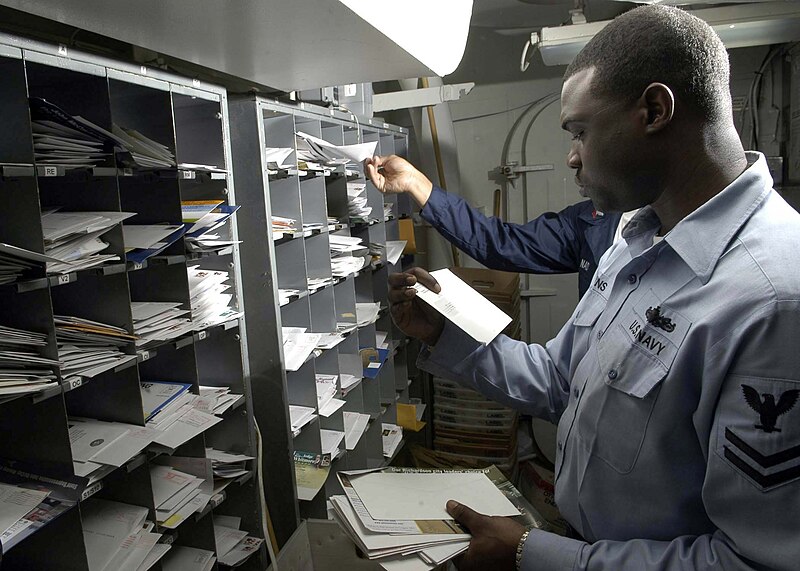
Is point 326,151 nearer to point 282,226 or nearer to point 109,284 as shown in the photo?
point 282,226

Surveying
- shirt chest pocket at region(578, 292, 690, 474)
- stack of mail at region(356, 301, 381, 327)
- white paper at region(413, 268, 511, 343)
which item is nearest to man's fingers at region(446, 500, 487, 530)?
shirt chest pocket at region(578, 292, 690, 474)

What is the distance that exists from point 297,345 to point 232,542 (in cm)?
71

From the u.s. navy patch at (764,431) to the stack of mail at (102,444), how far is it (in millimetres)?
1285

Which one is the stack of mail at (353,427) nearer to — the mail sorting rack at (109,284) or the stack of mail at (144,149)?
the mail sorting rack at (109,284)

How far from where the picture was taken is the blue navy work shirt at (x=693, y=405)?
→ 84 cm

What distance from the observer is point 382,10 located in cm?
129

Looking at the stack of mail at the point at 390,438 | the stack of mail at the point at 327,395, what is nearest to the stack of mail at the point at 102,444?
the stack of mail at the point at 327,395

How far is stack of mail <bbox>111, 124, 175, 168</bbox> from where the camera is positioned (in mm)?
1487

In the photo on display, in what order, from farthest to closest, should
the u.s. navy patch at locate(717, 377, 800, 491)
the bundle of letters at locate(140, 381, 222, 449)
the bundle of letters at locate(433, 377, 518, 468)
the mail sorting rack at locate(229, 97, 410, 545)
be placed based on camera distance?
the bundle of letters at locate(433, 377, 518, 468) → the mail sorting rack at locate(229, 97, 410, 545) → the bundle of letters at locate(140, 381, 222, 449) → the u.s. navy patch at locate(717, 377, 800, 491)

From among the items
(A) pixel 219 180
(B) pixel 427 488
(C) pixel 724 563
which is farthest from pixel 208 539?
(C) pixel 724 563

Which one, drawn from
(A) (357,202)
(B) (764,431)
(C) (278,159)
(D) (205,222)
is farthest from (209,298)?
(B) (764,431)

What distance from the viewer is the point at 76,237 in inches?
53.5

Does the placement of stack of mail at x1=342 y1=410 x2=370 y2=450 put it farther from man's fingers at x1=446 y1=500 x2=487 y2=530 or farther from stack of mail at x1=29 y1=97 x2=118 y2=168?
stack of mail at x1=29 y1=97 x2=118 y2=168

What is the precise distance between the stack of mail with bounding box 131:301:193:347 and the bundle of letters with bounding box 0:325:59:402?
0.88 feet
